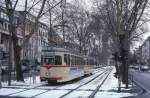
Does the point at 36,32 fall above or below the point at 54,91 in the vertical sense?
above

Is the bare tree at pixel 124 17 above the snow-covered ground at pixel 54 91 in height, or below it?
above

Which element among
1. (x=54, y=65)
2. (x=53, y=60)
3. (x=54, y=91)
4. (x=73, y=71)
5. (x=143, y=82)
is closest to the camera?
(x=54, y=91)

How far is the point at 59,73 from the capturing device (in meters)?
31.3

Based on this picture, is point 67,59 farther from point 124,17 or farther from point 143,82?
point 143,82

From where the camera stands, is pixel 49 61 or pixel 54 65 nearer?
pixel 54 65

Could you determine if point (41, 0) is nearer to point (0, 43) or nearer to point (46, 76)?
point (46, 76)

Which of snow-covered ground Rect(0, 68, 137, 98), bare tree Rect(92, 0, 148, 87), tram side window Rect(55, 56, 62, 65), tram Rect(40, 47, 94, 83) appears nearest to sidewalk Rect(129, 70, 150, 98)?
snow-covered ground Rect(0, 68, 137, 98)

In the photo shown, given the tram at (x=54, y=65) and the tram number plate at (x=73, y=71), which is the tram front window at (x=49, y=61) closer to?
the tram at (x=54, y=65)

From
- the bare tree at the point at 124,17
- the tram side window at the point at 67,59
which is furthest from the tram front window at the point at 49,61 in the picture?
the bare tree at the point at 124,17

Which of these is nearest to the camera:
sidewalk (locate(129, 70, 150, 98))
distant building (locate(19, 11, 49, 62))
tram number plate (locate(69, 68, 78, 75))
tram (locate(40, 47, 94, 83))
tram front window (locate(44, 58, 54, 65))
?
sidewalk (locate(129, 70, 150, 98))

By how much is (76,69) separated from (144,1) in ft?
30.4

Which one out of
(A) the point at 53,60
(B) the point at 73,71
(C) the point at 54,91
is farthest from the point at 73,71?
(C) the point at 54,91

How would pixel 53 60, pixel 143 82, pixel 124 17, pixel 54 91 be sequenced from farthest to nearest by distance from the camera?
pixel 143 82, pixel 124 17, pixel 53 60, pixel 54 91

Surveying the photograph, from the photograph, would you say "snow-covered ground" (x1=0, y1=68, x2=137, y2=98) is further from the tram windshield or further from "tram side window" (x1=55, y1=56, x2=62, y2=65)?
"tram side window" (x1=55, y1=56, x2=62, y2=65)
